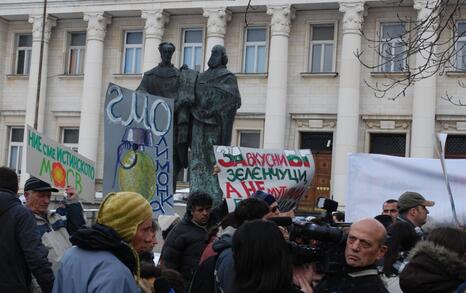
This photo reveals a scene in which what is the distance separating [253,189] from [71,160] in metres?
1.69

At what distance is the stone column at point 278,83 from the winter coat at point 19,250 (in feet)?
81.0

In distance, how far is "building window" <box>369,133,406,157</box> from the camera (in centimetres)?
2870

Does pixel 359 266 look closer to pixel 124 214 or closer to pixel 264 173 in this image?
pixel 124 214

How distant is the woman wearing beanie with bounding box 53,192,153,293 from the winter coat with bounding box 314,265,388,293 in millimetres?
839

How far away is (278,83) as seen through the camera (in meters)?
29.5

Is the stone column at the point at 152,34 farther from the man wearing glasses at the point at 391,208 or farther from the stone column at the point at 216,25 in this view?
the man wearing glasses at the point at 391,208

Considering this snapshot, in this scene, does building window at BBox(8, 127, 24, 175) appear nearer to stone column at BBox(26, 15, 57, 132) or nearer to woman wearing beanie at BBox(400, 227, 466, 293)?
stone column at BBox(26, 15, 57, 132)

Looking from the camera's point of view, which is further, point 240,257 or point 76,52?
point 76,52

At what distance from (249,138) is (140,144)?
23184 millimetres

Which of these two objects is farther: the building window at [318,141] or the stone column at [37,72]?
the stone column at [37,72]

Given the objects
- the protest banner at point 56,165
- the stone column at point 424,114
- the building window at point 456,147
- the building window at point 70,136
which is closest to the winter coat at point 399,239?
the protest banner at point 56,165

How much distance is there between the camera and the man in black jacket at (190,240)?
583 centimetres

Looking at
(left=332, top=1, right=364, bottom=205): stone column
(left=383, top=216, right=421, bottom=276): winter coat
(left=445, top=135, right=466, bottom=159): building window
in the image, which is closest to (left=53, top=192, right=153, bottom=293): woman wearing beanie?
(left=383, top=216, right=421, bottom=276): winter coat

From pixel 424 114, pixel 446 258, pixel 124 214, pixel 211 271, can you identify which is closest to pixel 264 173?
pixel 211 271
